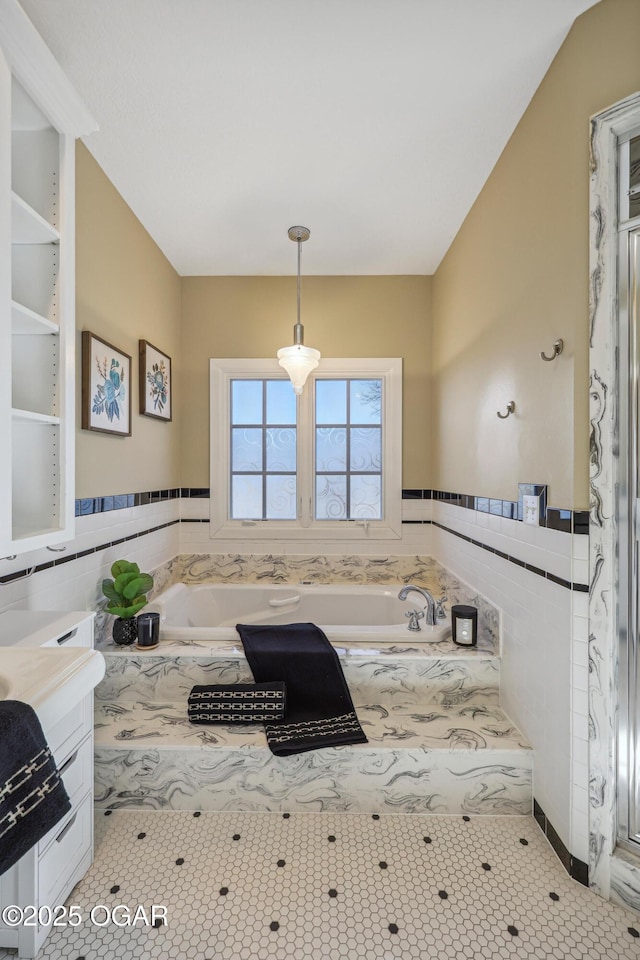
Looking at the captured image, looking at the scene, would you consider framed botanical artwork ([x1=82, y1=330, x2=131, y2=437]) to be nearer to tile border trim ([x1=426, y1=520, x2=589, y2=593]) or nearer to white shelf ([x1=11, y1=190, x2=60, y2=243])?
white shelf ([x1=11, y1=190, x2=60, y2=243])

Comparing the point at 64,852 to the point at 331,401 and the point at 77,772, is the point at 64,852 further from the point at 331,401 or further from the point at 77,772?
the point at 331,401

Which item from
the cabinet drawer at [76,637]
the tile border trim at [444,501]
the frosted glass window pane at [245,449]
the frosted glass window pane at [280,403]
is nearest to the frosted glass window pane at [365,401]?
the frosted glass window pane at [280,403]

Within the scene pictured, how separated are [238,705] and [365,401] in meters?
2.10

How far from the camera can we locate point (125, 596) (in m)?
2.02

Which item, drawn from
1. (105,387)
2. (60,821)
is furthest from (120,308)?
(60,821)

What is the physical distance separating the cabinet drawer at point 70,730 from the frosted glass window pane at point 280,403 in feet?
6.92

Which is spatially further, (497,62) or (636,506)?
(497,62)

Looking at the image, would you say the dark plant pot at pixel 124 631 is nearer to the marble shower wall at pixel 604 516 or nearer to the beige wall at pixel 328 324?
the beige wall at pixel 328 324

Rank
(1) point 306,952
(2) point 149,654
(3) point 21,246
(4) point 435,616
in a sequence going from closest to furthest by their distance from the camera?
(1) point 306,952 → (3) point 21,246 → (2) point 149,654 → (4) point 435,616

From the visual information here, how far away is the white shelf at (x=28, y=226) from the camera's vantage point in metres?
1.23

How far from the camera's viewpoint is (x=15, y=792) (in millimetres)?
810

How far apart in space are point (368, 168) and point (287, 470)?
1816 millimetres

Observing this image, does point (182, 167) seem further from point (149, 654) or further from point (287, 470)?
point (149, 654)

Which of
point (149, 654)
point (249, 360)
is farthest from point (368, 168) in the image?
point (149, 654)
